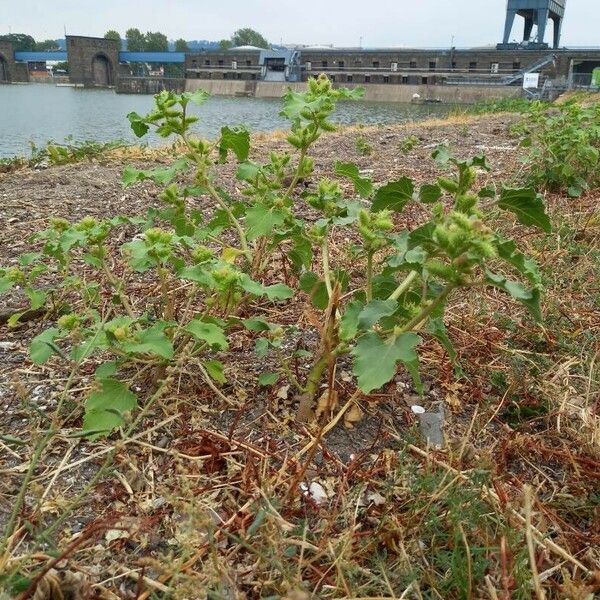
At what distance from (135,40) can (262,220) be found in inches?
2765

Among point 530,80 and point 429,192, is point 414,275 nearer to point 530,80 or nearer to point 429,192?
point 429,192

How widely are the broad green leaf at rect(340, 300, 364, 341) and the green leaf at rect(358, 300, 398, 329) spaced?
53 millimetres

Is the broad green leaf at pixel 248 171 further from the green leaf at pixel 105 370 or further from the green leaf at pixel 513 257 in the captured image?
the green leaf at pixel 513 257

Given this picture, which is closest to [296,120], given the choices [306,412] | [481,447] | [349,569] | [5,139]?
[306,412]

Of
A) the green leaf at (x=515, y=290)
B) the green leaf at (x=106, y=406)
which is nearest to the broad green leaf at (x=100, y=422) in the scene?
the green leaf at (x=106, y=406)

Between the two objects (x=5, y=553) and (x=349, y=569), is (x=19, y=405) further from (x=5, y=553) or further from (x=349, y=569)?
(x=349, y=569)

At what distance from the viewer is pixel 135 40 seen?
6284 centimetres

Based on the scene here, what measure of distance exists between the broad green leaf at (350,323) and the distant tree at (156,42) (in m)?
65.6

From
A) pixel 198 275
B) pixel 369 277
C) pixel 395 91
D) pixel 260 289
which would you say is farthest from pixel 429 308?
pixel 395 91

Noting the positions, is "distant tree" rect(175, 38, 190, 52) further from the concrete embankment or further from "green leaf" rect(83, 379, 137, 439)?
"green leaf" rect(83, 379, 137, 439)

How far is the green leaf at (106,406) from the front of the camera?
1118 millimetres

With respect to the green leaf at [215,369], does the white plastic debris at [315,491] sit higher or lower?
lower

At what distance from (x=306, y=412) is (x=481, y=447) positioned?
0.40m

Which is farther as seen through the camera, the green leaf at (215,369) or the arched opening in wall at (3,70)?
the arched opening in wall at (3,70)
